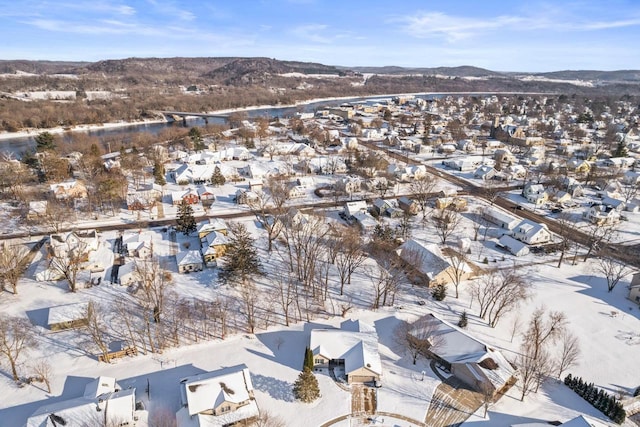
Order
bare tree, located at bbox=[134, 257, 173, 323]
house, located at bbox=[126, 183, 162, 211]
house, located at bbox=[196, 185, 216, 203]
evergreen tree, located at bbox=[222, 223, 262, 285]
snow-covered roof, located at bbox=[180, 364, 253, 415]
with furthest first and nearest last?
house, located at bbox=[196, 185, 216, 203]
house, located at bbox=[126, 183, 162, 211]
evergreen tree, located at bbox=[222, 223, 262, 285]
bare tree, located at bbox=[134, 257, 173, 323]
snow-covered roof, located at bbox=[180, 364, 253, 415]

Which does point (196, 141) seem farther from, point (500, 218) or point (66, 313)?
point (500, 218)

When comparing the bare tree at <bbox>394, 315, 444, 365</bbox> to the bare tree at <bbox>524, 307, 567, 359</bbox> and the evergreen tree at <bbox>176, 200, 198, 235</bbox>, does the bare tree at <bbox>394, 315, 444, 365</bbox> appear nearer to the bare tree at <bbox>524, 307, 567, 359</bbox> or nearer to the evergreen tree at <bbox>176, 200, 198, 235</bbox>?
the bare tree at <bbox>524, 307, 567, 359</bbox>

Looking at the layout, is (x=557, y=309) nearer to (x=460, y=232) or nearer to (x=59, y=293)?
(x=460, y=232)

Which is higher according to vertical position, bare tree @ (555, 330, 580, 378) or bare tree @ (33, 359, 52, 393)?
bare tree @ (555, 330, 580, 378)

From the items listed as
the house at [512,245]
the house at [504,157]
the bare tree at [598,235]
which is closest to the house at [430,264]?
the house at [512,245]

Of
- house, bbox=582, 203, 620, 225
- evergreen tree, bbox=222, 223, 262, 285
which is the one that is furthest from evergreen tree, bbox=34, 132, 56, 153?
house, bbox=582, 203, 620, 225

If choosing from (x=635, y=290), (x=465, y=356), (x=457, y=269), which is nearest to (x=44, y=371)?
(x=465, y=356)

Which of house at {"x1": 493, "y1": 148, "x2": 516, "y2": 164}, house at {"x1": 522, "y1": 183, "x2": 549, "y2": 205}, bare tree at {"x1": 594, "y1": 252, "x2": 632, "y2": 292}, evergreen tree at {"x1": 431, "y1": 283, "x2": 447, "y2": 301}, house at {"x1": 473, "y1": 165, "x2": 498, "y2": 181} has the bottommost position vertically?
evergreen tree at {"x1": 431, "y1": 283, "x2": 447, "y2": 301}
